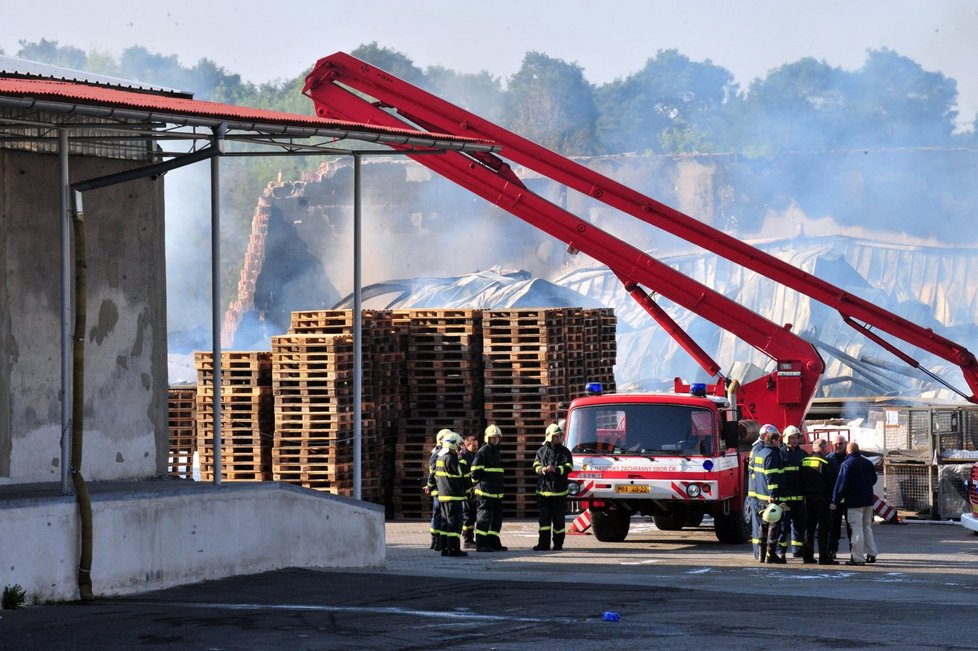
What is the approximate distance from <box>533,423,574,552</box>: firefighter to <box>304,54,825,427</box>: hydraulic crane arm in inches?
160

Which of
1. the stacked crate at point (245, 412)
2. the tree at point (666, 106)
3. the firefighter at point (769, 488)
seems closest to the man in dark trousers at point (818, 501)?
the firefighter at point (769, 488)

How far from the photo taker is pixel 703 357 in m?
24.9

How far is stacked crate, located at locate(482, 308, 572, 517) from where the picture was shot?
25703 mm

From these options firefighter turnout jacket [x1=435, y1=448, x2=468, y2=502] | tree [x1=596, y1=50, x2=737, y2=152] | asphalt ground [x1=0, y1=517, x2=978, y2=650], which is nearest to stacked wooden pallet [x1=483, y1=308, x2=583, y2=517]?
firefighter turnout jacket [x1=435, y1=448, x2=468, y2=502]

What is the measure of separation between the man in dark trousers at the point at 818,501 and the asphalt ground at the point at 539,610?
51cm

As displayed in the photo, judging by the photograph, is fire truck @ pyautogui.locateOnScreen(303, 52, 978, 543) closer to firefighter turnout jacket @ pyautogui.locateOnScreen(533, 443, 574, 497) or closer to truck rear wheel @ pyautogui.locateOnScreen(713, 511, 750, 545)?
truck rear wheel @ pyautogui.locateOnScreen(713, 511, 750, 545)

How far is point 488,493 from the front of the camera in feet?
67.1

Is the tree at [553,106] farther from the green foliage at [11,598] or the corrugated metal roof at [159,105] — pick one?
the green foliage at [11,598]

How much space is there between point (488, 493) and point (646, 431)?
2427 mm

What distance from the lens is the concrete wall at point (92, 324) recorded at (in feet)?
52.8

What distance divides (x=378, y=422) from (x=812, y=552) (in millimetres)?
8943

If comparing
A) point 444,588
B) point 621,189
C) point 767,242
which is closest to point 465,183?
point 621,189

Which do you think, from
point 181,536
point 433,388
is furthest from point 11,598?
point 433,388

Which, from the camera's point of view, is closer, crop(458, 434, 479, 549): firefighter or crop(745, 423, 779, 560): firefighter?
crop(745, 423, 779, 560): firefighter
